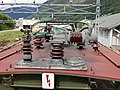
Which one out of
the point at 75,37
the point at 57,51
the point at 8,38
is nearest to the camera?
the point at 57,51

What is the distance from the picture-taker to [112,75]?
305 centimetres

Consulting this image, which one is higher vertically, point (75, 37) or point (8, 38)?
point (75, 37)

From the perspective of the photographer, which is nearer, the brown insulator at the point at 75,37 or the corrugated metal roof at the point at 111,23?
the brown insulator at the point at 75,37

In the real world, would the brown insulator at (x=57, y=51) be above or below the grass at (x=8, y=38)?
above

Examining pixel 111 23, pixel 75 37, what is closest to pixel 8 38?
pixel 111 23

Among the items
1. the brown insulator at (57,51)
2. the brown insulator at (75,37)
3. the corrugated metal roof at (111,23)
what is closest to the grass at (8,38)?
the corrugated metal roof at (111,23)

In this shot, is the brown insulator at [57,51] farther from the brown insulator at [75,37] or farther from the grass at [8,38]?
the grass at [8,38]

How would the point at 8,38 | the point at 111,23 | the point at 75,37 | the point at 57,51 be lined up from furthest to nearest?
the point at 8,38
the point at 111,23
the point at 75,37
the point at 57,51

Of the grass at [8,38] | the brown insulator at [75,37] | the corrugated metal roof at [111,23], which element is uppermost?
the brown insulator at [75,37]

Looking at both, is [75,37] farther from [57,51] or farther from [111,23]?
[111,23]

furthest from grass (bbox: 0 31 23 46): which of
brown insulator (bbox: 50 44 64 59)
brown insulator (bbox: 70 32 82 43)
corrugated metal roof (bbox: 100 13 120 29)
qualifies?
brown insulator (bbox: 50 44 64 59)

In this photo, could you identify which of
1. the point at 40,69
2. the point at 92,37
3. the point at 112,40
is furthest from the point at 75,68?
the point at 112,40

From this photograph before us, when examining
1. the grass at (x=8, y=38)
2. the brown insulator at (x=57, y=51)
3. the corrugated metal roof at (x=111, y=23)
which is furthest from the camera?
the grass at (x=8, y=38)

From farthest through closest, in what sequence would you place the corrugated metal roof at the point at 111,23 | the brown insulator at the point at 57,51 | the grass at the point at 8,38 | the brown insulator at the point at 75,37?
the grass at the point at 8,38, the corrugated metal roof at the point at 111,23, the brown insulator at the point at 75,37, the brown insulator at the point at 57,51
